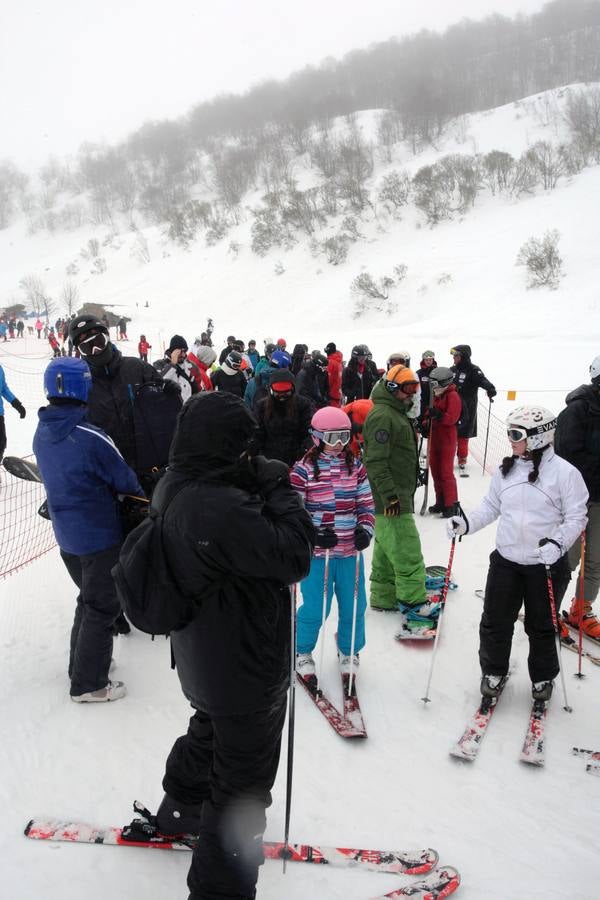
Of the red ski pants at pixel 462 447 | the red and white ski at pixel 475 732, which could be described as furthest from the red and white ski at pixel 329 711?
the red ski pants at pixel 462 447

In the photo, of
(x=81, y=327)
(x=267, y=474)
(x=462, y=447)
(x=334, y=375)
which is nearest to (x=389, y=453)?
(x=81, y=327)

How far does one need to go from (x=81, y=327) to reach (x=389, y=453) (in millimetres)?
2306

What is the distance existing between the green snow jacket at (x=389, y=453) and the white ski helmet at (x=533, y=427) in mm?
1151

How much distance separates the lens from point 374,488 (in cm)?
425

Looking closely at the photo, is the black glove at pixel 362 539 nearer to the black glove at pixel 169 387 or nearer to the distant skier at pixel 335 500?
the distant skier at pixel 335 500

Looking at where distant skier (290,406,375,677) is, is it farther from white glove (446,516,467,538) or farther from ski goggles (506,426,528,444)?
ski goggles (506,426,528,444)

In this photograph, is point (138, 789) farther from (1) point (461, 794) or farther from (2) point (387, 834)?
(1) point (461, 794)

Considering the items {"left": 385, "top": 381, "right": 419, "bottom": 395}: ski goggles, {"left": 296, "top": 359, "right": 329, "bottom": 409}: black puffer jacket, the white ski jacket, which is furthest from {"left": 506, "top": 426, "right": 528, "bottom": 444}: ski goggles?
{"left": 296, "top": 359, "right": 329, "bottom": 409}: black puffer jacket

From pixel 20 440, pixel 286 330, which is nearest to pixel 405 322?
A: pixel 286 330

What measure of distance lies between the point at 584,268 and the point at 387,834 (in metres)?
28.4

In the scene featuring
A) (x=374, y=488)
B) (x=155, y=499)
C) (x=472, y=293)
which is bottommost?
(x=374, y=488)

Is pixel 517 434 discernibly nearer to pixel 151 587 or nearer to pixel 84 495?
pixel 151 587

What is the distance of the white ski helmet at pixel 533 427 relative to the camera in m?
3.20

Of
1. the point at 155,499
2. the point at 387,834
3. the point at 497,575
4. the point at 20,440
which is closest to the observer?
the point at 155,499
